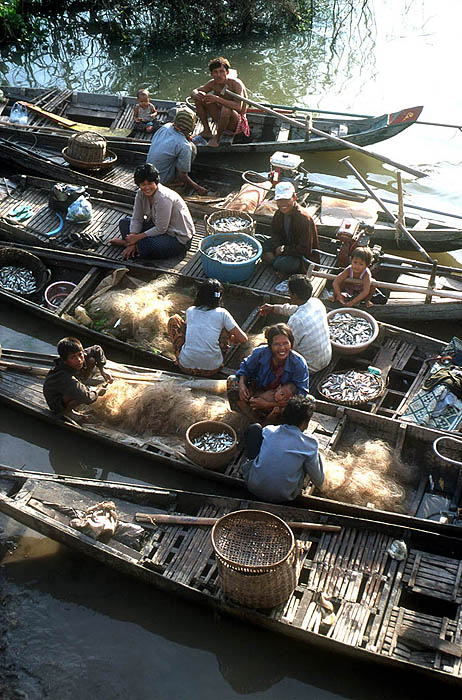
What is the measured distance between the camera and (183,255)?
880cm

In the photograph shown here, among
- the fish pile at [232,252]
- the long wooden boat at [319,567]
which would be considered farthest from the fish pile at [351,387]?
the fish pile at [232,252]

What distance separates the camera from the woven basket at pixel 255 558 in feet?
15.9

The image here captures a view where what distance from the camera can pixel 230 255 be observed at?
8117 mm

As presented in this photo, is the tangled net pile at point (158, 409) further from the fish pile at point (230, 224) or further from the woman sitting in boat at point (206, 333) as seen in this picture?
the fish pile at point (230, 224)

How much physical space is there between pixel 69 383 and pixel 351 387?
2846 millimetres

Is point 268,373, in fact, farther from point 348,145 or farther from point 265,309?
point 348,145

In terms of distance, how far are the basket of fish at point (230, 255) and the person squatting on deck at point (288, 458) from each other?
9.31 feet

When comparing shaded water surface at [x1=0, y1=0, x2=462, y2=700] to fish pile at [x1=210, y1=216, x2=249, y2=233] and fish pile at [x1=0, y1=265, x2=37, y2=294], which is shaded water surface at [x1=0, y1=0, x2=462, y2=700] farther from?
fish pile at [x1=210, y1=216, x2=249, y2=233]

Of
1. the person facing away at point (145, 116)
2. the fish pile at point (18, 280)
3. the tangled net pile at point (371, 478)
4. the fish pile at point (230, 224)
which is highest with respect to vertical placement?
the person facing away at point (145, 116)

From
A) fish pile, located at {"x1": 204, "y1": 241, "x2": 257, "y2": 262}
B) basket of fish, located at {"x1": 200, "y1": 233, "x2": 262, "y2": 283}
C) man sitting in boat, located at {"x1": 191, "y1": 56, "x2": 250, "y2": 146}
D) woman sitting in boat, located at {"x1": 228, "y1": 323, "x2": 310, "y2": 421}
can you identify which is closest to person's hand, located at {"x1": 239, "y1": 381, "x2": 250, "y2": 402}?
woman sitting in boat, located at {"x1": 228, "y1": 323, "x2": 310, "y2": 421}

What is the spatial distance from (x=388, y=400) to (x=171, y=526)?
8.83 feet

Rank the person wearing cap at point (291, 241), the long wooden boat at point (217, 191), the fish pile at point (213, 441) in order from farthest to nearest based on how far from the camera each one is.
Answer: the long wooden boat at point (217, 191)
the person wearing cap at point (291, 241)
the fish pile at point (213, 441)

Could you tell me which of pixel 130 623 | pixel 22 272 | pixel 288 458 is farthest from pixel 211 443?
pixel 22 272

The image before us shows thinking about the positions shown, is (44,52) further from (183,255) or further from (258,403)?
(258,403)
